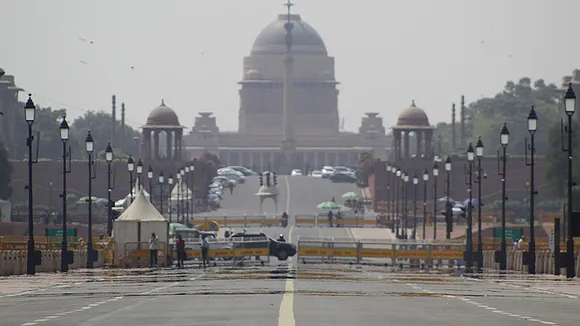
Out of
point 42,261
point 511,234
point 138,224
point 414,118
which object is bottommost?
point 42,261

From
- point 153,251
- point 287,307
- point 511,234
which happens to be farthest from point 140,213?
point 287,307

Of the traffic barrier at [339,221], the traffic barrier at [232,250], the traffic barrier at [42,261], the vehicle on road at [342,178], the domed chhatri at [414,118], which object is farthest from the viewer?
the vehicle on road at [342,178]

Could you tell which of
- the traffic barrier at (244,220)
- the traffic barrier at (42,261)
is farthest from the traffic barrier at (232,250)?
the traffic barrier at (244,220)

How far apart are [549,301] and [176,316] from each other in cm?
900

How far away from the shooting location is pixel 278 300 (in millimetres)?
31219

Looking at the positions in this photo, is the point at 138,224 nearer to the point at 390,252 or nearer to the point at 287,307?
the point at 390,252

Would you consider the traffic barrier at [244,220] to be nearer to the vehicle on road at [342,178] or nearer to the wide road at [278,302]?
the vehicle on road at [342,178]

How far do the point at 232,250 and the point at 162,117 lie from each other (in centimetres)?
10175

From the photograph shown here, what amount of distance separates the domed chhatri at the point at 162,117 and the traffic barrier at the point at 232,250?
9824cm

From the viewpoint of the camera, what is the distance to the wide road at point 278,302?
26250 millimetres

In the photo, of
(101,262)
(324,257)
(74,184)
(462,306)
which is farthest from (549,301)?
(74,184)

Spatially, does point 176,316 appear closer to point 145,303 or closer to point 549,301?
point 145,303

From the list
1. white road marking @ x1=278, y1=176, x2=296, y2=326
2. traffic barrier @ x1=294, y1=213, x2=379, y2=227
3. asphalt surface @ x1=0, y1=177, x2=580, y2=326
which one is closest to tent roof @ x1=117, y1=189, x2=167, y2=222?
asphalt surface @ x1=0, y1=177, x2=580, y2=326

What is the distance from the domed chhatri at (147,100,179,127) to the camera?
171m
